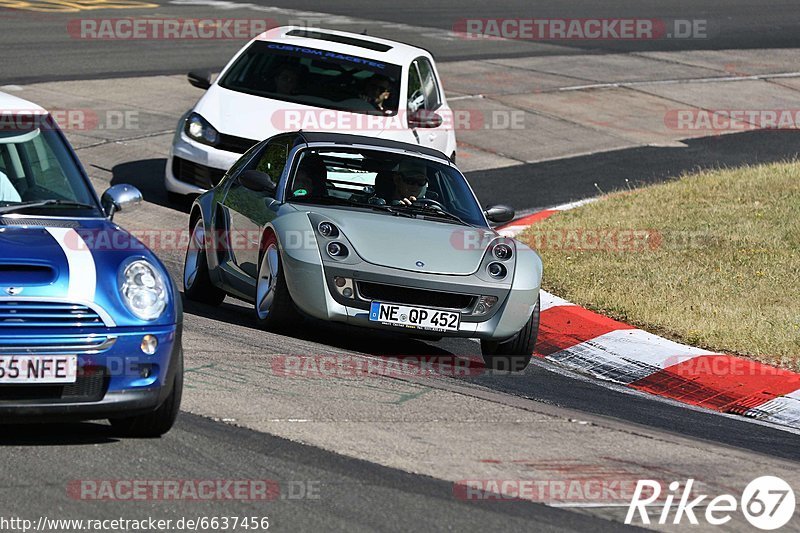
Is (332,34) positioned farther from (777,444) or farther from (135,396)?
(135,396)

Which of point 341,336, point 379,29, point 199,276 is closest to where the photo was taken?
point 341,336

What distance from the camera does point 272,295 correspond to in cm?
928

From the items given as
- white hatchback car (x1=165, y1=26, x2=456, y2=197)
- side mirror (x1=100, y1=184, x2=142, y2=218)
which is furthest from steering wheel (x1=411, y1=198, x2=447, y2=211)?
white hatchback car (x1=165, y1=26, x2=456, y2=197)

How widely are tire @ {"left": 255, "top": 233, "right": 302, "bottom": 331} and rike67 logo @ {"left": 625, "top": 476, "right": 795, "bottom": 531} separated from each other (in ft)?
10.8

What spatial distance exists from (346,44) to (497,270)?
6.18 m

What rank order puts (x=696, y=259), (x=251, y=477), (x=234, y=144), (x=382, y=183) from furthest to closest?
(x=234, y=144), (x=696, y=259), (x=382, y=183), (x=251, y=477)

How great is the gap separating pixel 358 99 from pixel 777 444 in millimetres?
7399

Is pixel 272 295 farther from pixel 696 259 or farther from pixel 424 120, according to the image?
pixel 424 120

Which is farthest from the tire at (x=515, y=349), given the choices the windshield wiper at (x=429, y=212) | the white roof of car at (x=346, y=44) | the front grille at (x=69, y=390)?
the white roof of car at (x=346, y=44)

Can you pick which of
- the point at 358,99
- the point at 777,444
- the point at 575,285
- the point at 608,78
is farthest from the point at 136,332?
the point at 608,78

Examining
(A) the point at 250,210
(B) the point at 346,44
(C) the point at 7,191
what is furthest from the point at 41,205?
(B) the point at 346,44

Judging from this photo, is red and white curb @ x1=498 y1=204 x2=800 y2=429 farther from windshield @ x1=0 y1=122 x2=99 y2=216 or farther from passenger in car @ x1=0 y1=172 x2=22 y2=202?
passenger in car @ x1=0 y1=172 x2=22 y2=202

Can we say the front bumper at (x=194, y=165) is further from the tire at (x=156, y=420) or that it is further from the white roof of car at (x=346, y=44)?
the tire at (x=156, y=420)

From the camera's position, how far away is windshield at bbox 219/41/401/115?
14281 millimetres
